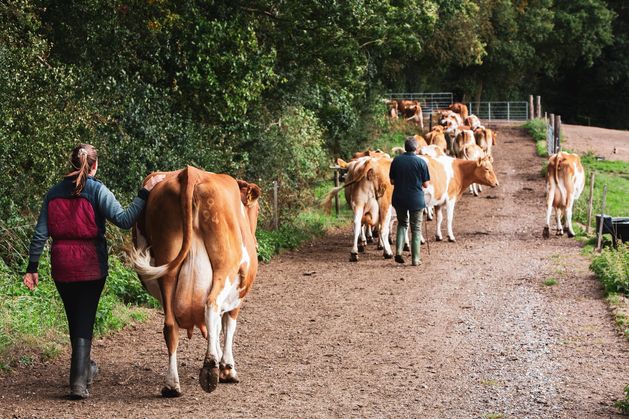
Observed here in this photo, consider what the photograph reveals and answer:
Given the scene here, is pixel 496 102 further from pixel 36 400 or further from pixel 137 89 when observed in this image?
pixel 36 400

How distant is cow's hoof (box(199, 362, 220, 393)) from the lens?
7867 mm

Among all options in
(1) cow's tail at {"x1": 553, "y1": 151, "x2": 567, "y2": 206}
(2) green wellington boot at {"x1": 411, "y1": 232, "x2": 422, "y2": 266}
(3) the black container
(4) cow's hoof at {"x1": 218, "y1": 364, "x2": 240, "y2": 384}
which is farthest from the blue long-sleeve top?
(1) cow's tail at {"x1": 553, "y1": 151, "x2": 567, "y2": 206}

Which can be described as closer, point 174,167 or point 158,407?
point 158,407

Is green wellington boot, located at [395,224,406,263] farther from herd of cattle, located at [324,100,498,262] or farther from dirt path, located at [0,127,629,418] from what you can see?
herd of cattle, located at [324,100,498,262]

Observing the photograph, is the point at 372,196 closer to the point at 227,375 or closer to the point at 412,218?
the point at 412,218

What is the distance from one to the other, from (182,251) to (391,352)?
9.81ft

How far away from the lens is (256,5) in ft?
64.0

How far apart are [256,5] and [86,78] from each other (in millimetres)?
4600

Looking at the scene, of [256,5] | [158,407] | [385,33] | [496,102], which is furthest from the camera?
[496,102]

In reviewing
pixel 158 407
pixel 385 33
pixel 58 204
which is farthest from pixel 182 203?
pixel 385 33

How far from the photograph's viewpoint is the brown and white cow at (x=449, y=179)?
19.8 meters

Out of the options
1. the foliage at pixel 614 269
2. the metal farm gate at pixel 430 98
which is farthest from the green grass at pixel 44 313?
the metal farm gate at pixel 430 98

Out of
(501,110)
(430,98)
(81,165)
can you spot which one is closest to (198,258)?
(81,165)

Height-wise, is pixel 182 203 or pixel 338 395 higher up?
pixel 182 203
